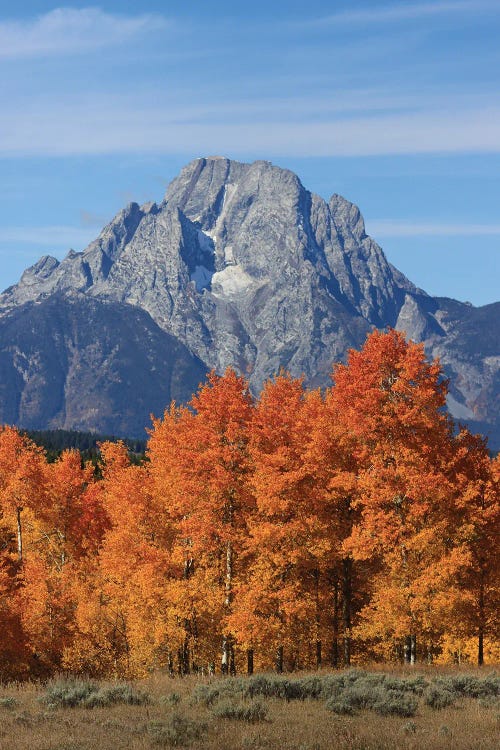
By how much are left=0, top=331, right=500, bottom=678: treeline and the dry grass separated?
33.8ft

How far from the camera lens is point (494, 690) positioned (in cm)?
2767

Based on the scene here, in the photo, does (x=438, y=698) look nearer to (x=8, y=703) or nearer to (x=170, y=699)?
(x=170, y=699)

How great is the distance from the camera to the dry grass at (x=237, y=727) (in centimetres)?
1936

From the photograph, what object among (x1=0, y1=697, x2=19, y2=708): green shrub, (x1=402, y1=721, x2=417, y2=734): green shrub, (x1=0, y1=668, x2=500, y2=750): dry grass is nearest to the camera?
(x1=0, y1=668, x2=500, y2=750): dry grass

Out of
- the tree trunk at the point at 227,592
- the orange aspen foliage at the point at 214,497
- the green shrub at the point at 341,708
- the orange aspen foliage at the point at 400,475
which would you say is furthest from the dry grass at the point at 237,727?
the orange aspen foliage at the point at 214,497

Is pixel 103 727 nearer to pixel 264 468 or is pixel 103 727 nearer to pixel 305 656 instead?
pixel 264 468

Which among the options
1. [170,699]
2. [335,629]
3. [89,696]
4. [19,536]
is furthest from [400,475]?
[19,536]

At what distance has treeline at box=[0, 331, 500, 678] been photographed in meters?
35.4

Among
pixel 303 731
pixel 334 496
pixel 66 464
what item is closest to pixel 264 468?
pixel 334 496

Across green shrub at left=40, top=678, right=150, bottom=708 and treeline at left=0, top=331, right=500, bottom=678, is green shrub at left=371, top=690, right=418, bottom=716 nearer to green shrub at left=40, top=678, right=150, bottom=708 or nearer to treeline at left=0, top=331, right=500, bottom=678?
green shrub at left=40, top=678, right=150, bottom=708

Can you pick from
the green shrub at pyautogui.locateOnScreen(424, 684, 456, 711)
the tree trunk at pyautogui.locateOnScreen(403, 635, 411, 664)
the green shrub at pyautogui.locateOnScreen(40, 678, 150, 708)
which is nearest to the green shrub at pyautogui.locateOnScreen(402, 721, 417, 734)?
the green shrub at pyautogui.locateOnScreen(424, 684, 456, 711)

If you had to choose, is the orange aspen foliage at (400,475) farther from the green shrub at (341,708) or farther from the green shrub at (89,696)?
the green shrub at (89,696)

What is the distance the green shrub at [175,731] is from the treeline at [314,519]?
14012mm

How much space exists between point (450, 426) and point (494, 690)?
493 inches
